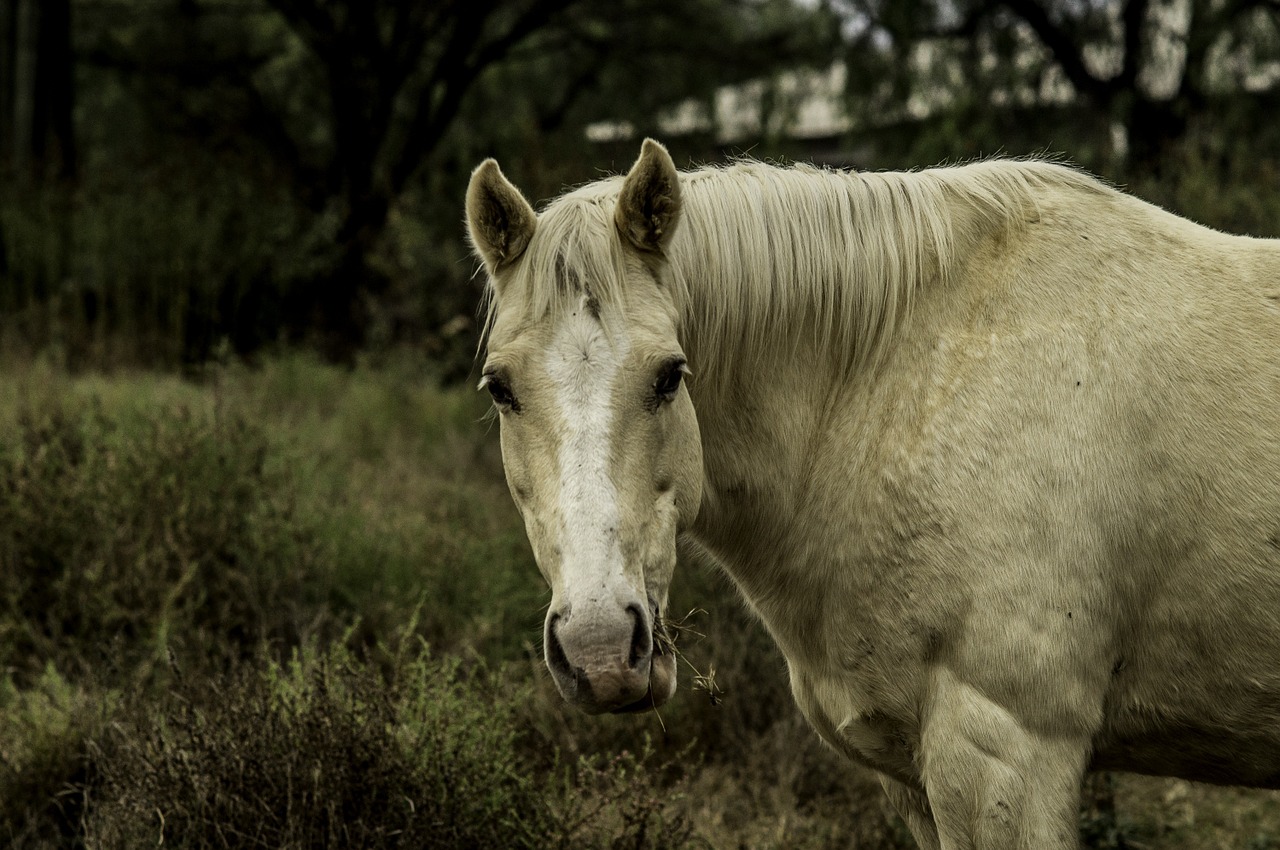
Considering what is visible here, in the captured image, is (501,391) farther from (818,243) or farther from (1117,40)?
(1117,40)

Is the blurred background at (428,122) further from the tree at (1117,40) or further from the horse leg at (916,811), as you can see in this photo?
the horse leg at (916,811)

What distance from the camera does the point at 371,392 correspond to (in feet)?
26.0

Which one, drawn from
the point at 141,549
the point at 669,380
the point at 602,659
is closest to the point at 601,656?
the point at 602,659

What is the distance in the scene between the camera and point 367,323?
1009cm

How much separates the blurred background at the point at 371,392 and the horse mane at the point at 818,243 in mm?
625

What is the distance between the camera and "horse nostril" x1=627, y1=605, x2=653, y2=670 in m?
2.12

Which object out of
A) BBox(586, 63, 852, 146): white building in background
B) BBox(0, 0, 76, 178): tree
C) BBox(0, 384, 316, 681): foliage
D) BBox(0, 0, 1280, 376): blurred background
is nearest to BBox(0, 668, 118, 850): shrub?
BBox(0, 384, 316, 681): foliage

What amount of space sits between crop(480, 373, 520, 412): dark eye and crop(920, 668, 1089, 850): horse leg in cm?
117

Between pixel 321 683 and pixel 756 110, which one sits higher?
pixel 756 110

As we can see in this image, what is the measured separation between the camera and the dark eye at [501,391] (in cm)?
243

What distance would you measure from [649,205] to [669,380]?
1.43 feet

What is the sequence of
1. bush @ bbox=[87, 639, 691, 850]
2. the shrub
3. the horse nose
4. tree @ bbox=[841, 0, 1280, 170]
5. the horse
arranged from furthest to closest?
tree @ bbox=[841, 0, 1280, 170] → the shrub → bush @ bbox=[87, 639, 691, 850] → the horse → the horse nose

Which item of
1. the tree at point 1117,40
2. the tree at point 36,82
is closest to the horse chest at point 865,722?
the tree at point 1117,40

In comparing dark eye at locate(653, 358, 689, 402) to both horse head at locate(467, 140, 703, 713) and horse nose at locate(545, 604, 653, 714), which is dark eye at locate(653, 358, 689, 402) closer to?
horse head at locate(467, 140, 703, 713)
